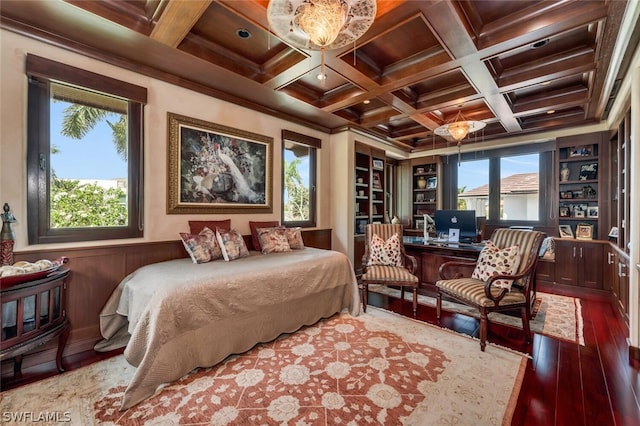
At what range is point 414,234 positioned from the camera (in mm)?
6625

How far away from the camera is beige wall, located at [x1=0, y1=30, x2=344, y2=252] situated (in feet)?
7.30

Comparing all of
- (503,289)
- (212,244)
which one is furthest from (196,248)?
Answer: (503,289)

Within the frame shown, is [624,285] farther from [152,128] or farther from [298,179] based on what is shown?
[152,128]

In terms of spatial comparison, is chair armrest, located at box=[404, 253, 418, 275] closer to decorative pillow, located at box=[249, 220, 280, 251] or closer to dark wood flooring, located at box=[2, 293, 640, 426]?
dark wood flooring, located at box=[2, 293, 640, 426]

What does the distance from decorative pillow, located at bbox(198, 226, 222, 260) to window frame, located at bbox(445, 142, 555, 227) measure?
5.24 meters

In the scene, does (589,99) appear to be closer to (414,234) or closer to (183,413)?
(414,234)

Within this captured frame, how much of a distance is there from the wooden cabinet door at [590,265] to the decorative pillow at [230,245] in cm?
510

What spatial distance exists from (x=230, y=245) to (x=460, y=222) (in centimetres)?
321

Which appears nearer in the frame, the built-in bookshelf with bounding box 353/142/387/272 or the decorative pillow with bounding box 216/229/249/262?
the decorative pillow with bounding box 216/229/249/262

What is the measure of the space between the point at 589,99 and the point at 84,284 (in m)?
6.25

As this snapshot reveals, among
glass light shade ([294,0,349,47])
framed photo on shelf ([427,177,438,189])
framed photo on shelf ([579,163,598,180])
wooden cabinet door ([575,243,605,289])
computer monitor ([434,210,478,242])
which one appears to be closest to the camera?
glass light shade ([294,0,349,47])

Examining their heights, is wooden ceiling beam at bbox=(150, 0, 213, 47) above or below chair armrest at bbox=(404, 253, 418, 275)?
above

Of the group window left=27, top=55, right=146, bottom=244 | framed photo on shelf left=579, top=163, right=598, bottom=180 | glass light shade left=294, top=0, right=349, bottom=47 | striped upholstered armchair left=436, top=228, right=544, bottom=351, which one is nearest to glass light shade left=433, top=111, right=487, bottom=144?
striped upholstered armchair left=436, top=228, right=544, bottom=351

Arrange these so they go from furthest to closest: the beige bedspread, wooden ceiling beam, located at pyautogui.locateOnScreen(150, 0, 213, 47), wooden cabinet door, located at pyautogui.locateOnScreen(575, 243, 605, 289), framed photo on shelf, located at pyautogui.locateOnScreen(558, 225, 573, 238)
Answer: framed photo on shelf, located at pyautogui.locateOnScreen(558, 225, 573, 238), wooden cabinet door, located at pyautogui.locateOnScreen(575, 243, 605, 289), wooden ceiling beam, located at pyautogui.locateOnScreen(150, 0, 213, 47), the beige bedspread
